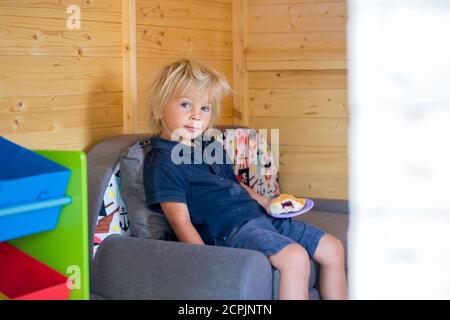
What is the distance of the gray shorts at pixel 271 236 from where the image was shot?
5.80 ft

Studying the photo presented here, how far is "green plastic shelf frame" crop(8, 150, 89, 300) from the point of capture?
4.68ft

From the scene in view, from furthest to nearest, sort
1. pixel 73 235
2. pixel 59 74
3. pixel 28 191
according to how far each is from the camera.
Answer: pixel 59 74
pixel 73 235
pixel 28 191

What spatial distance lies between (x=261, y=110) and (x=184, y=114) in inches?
44.7

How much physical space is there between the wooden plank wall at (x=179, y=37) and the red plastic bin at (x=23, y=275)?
0.72 metres

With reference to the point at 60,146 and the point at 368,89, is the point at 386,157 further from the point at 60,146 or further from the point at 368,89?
the point at 60,146

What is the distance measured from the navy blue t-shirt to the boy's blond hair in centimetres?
10

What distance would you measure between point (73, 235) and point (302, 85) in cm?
175

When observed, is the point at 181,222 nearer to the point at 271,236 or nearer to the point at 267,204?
the point at 271,236

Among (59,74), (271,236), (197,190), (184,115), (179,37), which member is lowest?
(271,236)

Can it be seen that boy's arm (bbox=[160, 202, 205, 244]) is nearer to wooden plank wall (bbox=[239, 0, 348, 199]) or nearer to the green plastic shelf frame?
the green plastic shelf frame

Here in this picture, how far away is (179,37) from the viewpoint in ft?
8.57

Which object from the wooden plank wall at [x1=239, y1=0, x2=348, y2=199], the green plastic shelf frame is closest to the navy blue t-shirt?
the green plastic shelf frame

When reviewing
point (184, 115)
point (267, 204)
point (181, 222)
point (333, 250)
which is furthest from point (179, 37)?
point (333, 250)
